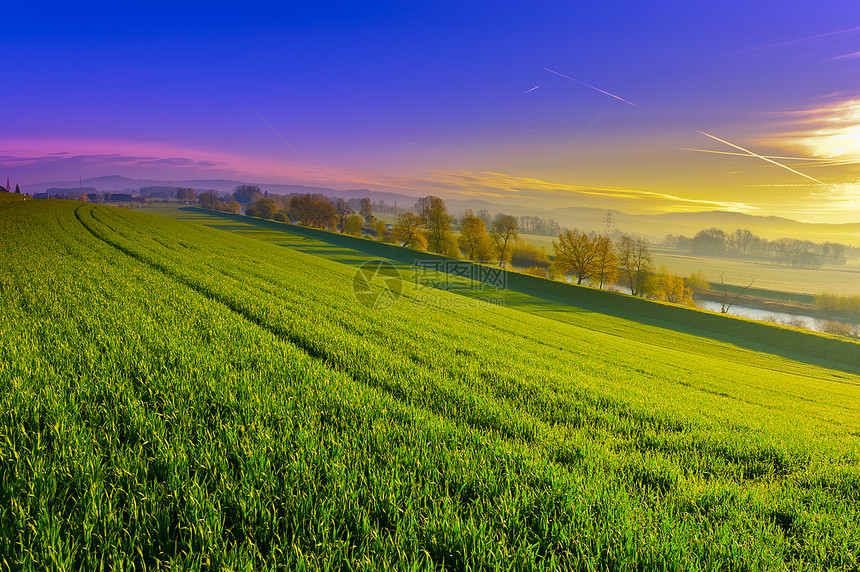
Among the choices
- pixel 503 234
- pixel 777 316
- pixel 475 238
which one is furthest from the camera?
pixel 503 234

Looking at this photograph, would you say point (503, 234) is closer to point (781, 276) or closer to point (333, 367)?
point (333, 367)

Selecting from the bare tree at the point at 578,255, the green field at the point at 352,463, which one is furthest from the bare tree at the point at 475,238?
the green field at the point at 352,463

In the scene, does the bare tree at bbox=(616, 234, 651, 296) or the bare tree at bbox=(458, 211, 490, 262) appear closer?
the bare tree at bbox=(616, 234, 651, 296)

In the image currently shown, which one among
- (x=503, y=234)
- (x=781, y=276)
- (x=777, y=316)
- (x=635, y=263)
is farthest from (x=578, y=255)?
(x=781, y=276)

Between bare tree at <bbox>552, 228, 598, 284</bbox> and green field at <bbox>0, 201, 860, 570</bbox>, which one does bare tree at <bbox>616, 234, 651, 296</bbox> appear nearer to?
bare tree at <bbox>552, 228, 598, 284</bbox>

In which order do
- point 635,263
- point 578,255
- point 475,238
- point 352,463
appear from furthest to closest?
1. point 475,238
2. point 635,263
3. point 578,255
4. point 352,463

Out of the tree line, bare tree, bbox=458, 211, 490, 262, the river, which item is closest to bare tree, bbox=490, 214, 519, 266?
the tree line

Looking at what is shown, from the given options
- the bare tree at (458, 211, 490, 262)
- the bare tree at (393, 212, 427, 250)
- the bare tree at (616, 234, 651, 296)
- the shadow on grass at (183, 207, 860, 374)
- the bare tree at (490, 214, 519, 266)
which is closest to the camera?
the shadow on grass at (183, 207, 860, 374)

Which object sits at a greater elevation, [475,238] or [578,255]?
[475,238]

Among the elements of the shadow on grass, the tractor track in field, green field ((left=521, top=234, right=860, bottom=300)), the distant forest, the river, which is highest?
the distant forest

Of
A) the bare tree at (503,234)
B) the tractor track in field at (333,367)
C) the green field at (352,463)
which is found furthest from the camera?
the bare tree at (503,234)

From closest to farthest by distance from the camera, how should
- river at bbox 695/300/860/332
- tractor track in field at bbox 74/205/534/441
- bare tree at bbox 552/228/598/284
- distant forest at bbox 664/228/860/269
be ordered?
tractor track in field at bbox 74/205/534/441 → bare tree at bbox 552/228/598/284 → river at bbox 695/300/860/332 → distant forest at bbox 664/228/860/269

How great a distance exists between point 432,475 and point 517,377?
141 inches

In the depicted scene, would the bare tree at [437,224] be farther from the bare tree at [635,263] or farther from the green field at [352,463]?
the green field at [352,463]
